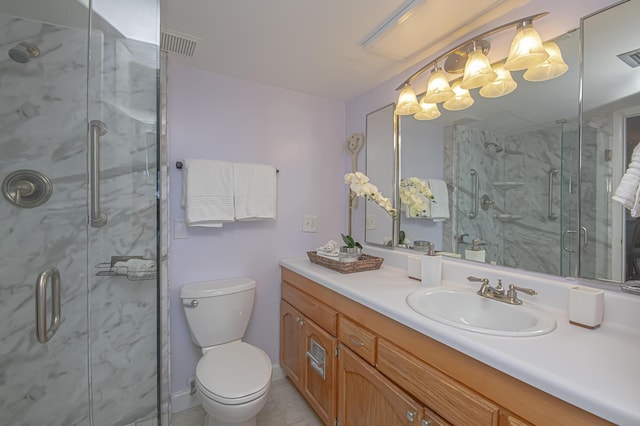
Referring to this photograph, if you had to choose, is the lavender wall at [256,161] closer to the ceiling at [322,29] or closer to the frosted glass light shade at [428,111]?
the ceiling at [322,29]

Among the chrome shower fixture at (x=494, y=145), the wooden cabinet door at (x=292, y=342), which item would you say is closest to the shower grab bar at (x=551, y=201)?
the chrome shower fixture at (x=494, y=145)

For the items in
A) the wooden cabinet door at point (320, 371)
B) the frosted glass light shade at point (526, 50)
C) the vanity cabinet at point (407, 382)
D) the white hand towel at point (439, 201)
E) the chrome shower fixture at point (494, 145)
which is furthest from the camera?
the white hand towel at point (439, 201)

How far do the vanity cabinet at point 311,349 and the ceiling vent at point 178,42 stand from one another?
5.00 feet

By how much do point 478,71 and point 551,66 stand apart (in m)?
0.25

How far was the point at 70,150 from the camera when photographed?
121 centimetres

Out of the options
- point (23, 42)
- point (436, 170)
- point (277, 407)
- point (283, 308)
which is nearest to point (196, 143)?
point (23, 42)

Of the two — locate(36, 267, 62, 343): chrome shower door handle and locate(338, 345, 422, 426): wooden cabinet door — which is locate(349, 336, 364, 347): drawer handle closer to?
locate(338, 345, 422, 426): wooden cabinet door

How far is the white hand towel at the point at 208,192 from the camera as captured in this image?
1621mm

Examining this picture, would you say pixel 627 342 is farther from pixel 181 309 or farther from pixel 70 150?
Result: pixel 70 150

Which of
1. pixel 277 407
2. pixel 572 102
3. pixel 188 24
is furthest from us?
pixel 277 407

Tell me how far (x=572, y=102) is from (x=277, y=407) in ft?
6.95

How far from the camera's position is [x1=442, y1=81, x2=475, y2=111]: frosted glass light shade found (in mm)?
1384

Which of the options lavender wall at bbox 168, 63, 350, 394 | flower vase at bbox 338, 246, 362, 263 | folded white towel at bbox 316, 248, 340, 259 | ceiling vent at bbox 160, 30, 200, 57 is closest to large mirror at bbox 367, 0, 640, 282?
flower vase at bbox 338, 246, 362, 263

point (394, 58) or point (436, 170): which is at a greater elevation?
point (394, 58)
